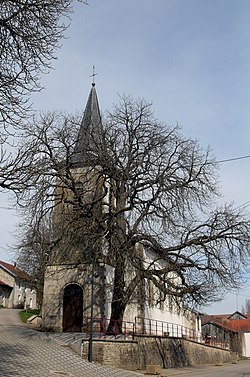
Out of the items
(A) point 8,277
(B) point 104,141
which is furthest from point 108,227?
(A) point 8,277

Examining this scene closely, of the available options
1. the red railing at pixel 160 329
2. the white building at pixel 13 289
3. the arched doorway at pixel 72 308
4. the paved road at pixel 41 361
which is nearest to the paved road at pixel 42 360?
the paved road at pixel 41 361

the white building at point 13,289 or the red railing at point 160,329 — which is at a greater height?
the white building at point 13,289

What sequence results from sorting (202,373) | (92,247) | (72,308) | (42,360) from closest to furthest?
(42,360), (92,247), (202,373), (72,308)

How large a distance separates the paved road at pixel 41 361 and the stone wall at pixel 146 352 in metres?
1.10

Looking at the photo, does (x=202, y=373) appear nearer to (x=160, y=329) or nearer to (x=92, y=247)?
(x=92, y=247)

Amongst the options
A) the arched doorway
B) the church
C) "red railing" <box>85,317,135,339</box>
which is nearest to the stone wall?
"red railing" <box>85,317,135,339</box>

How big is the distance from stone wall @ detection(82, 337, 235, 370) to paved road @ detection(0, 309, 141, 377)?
1.10 metres

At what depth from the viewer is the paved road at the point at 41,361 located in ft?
50.2

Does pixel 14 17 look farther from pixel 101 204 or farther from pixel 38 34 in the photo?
pixel 101 204

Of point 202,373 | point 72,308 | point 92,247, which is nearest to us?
point 92,247

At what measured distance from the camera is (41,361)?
Result: 57.0ft

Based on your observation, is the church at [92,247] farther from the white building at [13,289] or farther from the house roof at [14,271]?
the white building at [13,289]

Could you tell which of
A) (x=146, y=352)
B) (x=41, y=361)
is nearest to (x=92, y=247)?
(x=146, y=352)

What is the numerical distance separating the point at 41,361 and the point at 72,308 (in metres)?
10.6
